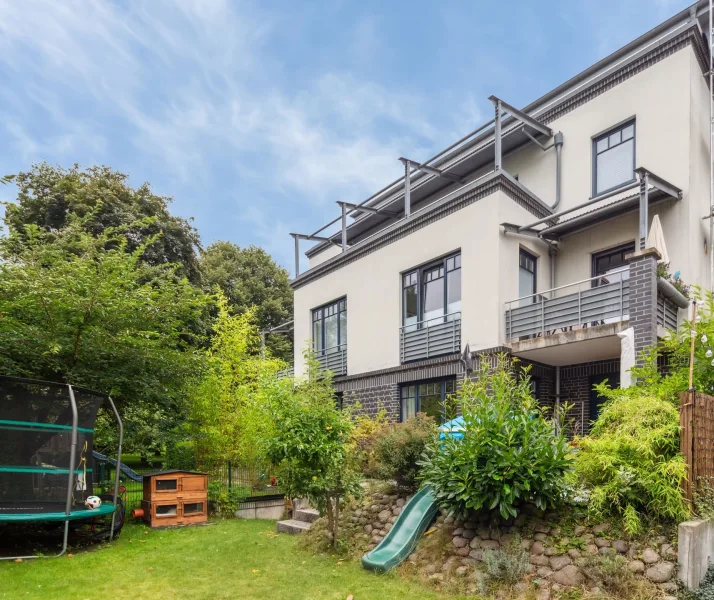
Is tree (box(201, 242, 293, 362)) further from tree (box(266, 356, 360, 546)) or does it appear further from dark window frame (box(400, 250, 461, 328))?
tree (box(266, 356, 360, 546))

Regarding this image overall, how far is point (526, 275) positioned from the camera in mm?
12750

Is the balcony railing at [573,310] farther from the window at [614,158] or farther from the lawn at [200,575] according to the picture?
the lawn at [200,575]

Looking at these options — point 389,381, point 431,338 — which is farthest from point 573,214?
point 389,381

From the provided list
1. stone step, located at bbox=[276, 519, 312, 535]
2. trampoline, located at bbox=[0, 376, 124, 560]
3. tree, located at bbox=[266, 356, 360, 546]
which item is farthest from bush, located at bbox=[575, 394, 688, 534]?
trampoline, located at bbox=[0, 376, 124, 560]

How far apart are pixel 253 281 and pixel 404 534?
78.7 feet

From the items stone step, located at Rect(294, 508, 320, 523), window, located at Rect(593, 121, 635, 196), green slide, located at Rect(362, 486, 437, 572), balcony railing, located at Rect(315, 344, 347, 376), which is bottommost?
stone step, located at Rect(294, 508, 320, 523)

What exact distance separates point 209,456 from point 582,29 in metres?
13.4

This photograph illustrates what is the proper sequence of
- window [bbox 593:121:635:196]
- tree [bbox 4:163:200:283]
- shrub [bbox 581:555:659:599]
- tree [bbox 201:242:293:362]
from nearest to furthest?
shrub [bbox 581:555:659:599] → window [bbox 593:121:635:196] → tree [bbox 4:163:200:283] → tree [bbox 201:242:293:362]

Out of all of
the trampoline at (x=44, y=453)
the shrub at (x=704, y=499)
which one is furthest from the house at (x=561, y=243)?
the trampoline at (x=44, y=453)

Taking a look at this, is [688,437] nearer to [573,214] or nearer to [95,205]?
[573,214]

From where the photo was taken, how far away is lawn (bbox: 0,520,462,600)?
6.11m

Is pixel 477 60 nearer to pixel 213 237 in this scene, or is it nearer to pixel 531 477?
pixel 531 477

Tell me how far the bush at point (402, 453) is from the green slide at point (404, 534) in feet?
1.22

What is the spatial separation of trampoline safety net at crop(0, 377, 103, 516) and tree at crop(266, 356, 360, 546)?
3.07 metres
